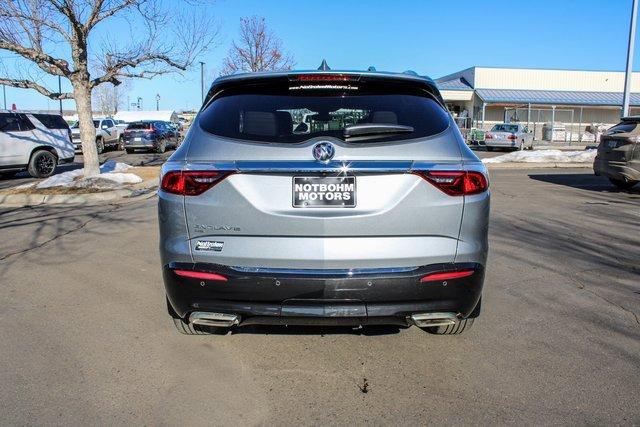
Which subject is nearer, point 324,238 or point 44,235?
point 324,238

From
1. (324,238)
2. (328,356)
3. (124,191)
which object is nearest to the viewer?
(324,238)

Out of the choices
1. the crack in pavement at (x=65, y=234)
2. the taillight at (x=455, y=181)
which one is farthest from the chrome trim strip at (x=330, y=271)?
the crack in pavement at (x=65, y=234)

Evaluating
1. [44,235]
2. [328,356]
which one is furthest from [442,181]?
[44,235]

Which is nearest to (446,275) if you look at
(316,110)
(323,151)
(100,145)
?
(323,151)

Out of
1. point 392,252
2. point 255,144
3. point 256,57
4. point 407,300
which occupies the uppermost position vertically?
point 256,57

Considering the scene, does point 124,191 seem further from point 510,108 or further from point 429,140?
point 510,108

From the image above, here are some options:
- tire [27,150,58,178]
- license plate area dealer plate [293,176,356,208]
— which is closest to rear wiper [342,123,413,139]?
license plate area dealer plate [293,176,356,208]

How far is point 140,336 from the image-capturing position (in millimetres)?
3922

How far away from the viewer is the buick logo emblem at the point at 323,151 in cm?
291

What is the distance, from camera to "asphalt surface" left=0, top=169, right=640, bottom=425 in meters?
2.92

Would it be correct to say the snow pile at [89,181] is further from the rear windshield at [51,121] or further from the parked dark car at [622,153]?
the parked dark car at [622,153]

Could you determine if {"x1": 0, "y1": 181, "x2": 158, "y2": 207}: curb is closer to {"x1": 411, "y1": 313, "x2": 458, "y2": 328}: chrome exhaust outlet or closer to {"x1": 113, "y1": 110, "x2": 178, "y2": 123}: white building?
{"x1": 411, "y1": 313, "x2": 458, "y2": 328}: chrome exhaust outlet

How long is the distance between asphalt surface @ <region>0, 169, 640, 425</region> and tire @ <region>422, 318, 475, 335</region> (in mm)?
118

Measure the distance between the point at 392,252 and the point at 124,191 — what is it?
10.0 m
